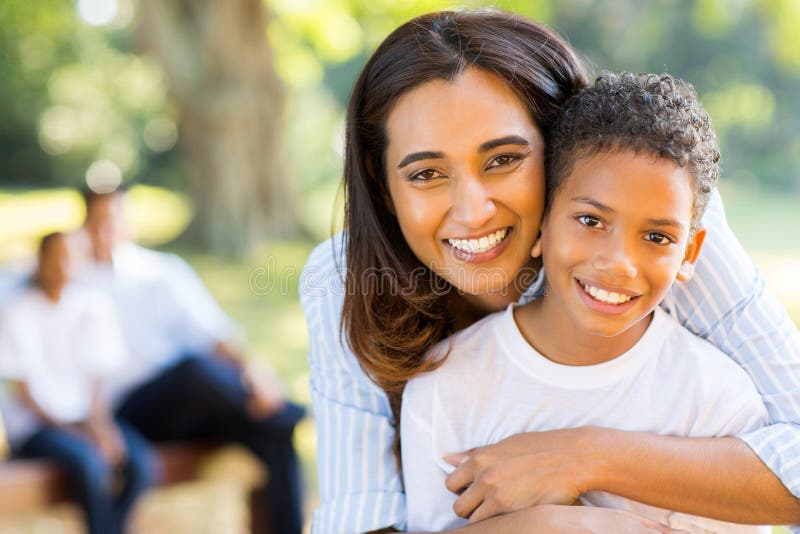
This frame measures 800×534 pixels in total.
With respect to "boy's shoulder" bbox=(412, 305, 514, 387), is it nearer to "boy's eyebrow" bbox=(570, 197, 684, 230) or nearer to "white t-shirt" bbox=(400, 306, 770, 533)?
"white t-shirt" bbox=(400, 306, 770, 533)

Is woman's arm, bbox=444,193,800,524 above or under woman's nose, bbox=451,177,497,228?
under

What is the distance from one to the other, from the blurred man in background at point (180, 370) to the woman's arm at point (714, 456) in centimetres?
210

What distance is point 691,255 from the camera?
1663 mm

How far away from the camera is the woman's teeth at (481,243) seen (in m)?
1.74

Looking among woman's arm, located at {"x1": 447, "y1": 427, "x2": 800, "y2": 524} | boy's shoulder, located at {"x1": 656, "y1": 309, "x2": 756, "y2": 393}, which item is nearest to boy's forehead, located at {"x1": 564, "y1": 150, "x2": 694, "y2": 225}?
boy's shoulder, located at {"x1": 656, "y1": 309, "x2": 756, "y2": 393}

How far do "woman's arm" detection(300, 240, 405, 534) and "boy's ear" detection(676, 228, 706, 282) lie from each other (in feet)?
2.29

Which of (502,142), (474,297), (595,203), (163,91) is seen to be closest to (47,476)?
(474,297)

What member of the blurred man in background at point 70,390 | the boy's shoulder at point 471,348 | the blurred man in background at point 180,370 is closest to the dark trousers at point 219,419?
the blurred man in background at point 180,370

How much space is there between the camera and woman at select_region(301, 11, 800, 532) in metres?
1.57

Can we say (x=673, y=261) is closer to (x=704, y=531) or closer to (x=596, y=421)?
(x=596, y=421)

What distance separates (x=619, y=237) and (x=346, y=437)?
0.74 meters

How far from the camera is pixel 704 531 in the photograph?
64.5 inches

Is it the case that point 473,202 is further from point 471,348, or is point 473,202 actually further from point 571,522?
point 571,522

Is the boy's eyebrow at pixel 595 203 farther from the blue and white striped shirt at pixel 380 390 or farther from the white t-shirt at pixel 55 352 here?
the white t-shirt at pixel 55 352
